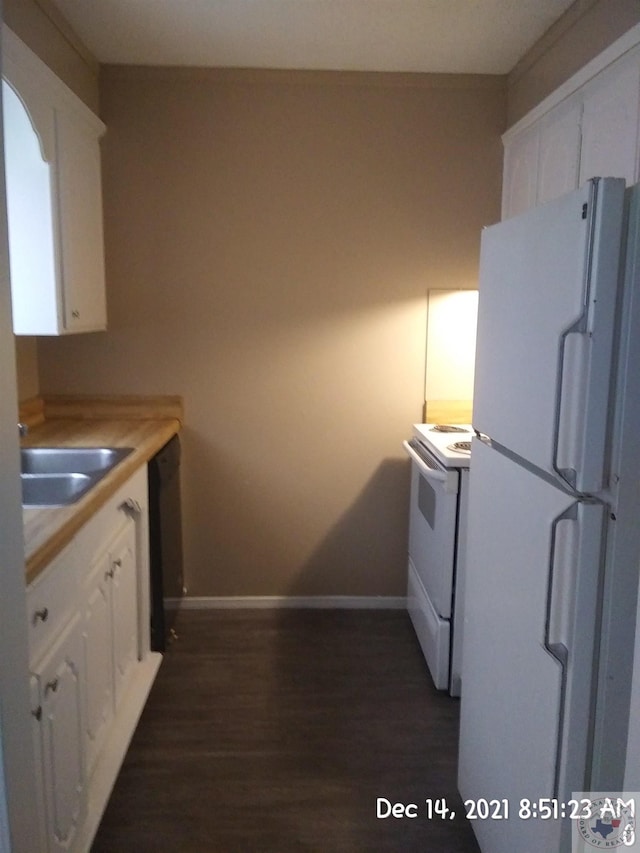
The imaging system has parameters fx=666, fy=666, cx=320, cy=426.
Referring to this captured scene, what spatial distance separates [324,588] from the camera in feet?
10.8

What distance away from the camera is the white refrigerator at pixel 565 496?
1.14 m

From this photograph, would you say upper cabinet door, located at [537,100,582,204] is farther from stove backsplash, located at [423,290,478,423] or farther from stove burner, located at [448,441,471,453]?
stove burner, located at [448,441,471,453]

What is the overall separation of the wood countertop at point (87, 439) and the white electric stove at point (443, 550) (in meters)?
1.08

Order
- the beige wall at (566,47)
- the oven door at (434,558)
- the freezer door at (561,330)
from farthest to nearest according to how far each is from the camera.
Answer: the oven door at (434,558) → the beige wall at (566,47) → the freezer door at (561,330)

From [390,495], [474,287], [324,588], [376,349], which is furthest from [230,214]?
[324,588]

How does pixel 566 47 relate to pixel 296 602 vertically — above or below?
above

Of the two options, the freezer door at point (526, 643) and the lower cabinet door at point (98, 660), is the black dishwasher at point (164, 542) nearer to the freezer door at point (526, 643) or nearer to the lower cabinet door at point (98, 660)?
the lower cabinet door at point (98, 660)

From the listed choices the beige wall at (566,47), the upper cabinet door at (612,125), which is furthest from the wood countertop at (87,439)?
the beige wall at (566,47)

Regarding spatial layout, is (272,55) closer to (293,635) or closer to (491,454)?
(491,454)

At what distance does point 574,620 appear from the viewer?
47.8 inches

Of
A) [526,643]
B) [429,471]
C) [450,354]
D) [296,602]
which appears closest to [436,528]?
[429,471]

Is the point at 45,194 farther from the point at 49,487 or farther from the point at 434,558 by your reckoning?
the point at 434,558

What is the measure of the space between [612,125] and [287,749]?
219cm

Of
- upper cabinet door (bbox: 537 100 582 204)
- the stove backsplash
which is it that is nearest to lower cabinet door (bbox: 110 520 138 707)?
the stove backsplash
